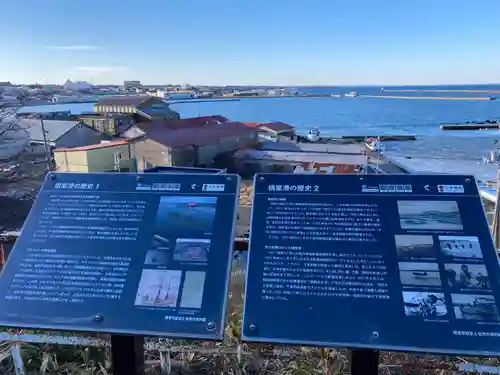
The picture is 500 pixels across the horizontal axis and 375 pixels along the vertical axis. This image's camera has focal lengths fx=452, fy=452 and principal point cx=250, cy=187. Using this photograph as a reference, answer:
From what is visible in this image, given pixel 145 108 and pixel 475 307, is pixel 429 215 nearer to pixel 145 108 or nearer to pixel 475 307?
pixel 475 307

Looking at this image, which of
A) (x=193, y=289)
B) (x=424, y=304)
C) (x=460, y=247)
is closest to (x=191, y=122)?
(x=193, y=289)

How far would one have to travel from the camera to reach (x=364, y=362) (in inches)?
68.4

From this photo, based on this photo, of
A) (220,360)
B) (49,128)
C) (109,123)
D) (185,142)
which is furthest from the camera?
(109,123)

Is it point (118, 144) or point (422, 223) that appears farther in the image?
point (118, 144)

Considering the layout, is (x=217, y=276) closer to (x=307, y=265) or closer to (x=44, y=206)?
(x=307, y=265)

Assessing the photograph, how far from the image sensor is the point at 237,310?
2.79 metres

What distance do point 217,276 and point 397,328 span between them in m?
0.69

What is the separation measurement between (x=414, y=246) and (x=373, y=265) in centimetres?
18

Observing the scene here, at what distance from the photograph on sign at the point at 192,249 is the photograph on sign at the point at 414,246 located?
76cm

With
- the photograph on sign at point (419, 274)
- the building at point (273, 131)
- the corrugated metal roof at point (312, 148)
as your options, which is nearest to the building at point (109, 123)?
the building at point (273, 131)

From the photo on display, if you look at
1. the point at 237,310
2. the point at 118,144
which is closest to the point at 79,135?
the point at 118,144

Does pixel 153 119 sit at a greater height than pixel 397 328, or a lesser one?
greater

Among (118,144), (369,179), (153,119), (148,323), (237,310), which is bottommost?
(237,310)

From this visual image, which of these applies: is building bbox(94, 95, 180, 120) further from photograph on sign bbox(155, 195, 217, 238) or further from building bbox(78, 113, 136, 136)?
photograph on sign bbox(155, 195, 217, 238)
